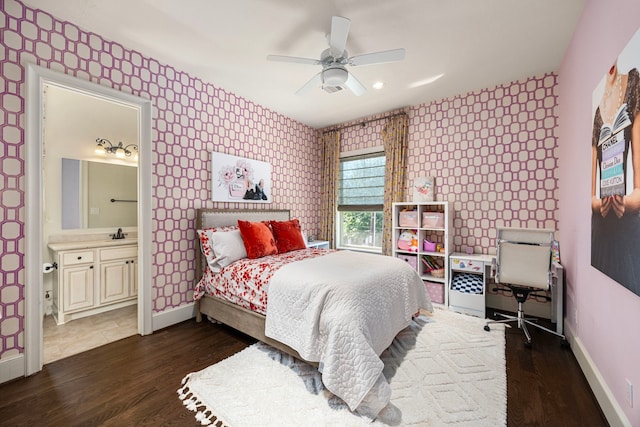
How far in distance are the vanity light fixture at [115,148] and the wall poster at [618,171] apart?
5090mm

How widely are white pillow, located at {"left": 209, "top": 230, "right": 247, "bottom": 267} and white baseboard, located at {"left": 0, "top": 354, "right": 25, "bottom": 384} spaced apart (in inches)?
60.6

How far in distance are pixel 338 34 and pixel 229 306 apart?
2642mm

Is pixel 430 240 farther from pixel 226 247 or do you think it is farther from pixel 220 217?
pixel 220 217

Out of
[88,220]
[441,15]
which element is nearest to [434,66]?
[441,15]

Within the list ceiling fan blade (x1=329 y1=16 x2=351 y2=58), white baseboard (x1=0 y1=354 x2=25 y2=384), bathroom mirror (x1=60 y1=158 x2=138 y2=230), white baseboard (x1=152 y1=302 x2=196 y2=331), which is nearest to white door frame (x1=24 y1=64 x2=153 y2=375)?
white baseboard (x1=0 y1=354 x2=25 y2=384)

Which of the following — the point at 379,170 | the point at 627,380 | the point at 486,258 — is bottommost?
the point at 627,380

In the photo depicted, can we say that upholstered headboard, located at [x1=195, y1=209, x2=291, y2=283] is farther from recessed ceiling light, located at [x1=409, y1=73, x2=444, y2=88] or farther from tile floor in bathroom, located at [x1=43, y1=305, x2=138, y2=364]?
recessed ceiling light, located at [x1=409, y1=73, x2=444, y2=88]

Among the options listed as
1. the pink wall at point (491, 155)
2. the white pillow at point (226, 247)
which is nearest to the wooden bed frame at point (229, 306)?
the white pillow at point (226, 247)

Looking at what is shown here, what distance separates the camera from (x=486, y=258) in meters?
3.13

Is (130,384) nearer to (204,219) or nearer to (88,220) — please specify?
(204,219)

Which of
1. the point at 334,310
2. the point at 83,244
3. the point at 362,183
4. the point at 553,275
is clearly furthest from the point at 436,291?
the point at 83,244

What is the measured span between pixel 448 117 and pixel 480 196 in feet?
3.95

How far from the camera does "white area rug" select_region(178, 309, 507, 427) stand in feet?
5.06

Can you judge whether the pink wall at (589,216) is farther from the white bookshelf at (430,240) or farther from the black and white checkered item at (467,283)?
the white bookshelf at (430,240)
